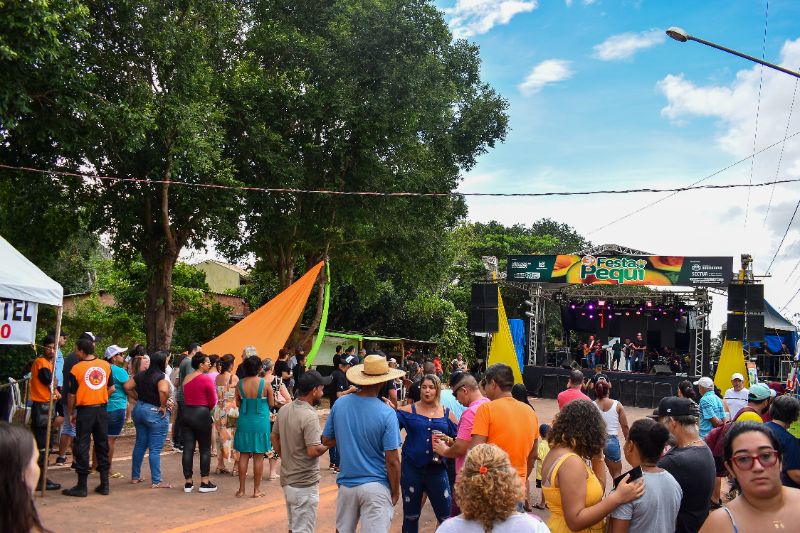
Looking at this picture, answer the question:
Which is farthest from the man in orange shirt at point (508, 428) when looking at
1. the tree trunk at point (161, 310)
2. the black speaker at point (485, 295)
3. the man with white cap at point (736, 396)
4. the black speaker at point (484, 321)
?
the black speaker at point (485, 295)

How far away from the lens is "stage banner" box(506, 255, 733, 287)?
24516 mm

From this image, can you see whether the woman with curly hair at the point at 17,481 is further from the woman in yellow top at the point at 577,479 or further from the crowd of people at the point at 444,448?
the woman in yellow top at the point at 577,479

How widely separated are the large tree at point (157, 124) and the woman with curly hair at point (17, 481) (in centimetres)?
1271

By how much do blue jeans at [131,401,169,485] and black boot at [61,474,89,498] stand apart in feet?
2.63

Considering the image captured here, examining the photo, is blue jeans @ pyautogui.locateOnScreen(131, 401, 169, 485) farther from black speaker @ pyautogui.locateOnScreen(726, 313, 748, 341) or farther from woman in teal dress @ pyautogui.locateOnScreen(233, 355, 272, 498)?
black speaker @ pyautogui.locateOnScreen(726, 313, 748, 341)

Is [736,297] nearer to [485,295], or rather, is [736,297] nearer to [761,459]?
[485,295]

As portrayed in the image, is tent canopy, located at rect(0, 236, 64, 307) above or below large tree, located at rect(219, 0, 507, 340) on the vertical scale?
below

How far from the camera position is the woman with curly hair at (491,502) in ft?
9.93

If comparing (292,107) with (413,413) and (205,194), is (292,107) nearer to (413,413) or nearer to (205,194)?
(205,194)

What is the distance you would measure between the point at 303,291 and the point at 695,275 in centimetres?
1617

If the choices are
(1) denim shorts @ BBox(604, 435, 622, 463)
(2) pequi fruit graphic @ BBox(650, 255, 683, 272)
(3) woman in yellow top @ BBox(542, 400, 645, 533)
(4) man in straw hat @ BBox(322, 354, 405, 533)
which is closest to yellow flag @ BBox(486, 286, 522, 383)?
(2) pequi fruit graphic @ BBox(650, 255, 683, 272)

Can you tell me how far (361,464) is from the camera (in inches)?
200

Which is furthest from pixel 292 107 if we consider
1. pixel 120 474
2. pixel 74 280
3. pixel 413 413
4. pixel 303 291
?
pixel 74 280

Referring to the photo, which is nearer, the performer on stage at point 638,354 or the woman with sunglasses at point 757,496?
the woman with sunglasses at point 757,496
